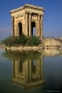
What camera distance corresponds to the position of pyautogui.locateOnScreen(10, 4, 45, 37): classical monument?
28.8m

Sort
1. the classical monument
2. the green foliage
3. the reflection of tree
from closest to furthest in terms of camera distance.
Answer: the reflection of tree, the green foliage, the classical monument

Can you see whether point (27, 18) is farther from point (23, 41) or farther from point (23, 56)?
point (23, 56)

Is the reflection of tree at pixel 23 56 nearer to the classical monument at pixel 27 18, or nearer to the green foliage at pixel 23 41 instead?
the green foliage at pixel 23 41

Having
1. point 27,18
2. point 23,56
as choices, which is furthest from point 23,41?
point 23,56

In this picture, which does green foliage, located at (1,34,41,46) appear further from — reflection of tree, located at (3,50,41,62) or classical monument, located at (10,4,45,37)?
reflection of tree, located at (3,50,41,62)

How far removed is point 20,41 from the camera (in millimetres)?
26344

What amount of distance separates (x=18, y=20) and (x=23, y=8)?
3.23 m

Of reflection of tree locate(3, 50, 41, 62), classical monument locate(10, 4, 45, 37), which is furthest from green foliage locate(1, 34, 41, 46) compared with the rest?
reflection of tree locate(3, 50, 41, 62)

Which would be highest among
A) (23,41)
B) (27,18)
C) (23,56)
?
(27,18)

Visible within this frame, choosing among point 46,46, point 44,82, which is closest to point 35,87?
point 44,82

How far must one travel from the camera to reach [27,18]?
29078 mm

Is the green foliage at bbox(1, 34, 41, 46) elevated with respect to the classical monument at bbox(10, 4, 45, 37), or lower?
lower

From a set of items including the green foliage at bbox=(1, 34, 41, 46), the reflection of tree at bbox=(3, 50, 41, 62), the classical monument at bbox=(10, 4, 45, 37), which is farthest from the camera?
the classical monument at bbox=(10, 4, 45, 37)

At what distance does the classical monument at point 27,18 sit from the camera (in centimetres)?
2883
